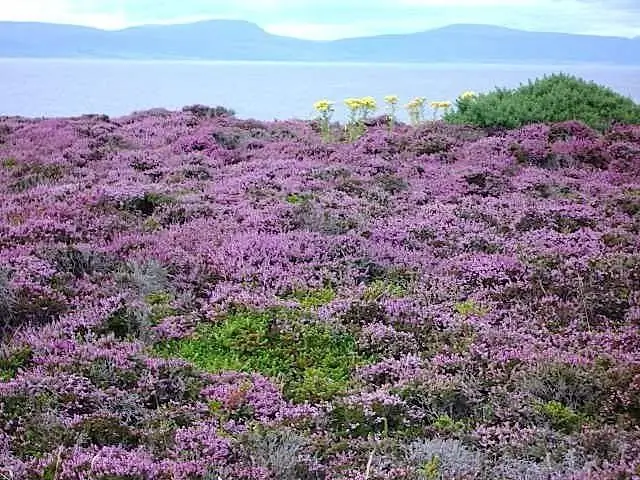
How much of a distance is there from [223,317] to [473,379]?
107 inches

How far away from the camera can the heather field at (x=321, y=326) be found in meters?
5.06

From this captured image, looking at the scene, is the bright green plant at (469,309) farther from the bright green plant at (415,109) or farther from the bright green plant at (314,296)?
the bright green plant at (415,109)

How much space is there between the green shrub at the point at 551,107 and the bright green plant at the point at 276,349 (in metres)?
12.6

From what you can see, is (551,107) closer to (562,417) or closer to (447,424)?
(562,417)

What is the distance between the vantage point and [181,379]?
620cm

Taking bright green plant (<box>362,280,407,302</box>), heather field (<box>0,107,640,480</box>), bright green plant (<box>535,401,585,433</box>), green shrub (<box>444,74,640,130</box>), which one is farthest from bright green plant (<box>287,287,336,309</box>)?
green shrub (<box>444,74,640,130</box>)

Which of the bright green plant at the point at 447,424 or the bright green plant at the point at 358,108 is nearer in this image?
the bright green plant at the point at 447,424

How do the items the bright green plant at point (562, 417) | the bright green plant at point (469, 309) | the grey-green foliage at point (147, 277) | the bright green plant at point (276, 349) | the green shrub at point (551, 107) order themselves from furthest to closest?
the green shrub at point (551, 107)
the grey-green foliage at point (147, 277)
the bright green plant at point (469, 309)
the bright green plant at point (276, 349)
the bright green plant at point (562, 417)

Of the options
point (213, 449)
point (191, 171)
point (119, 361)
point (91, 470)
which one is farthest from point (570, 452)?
point (191, 171)

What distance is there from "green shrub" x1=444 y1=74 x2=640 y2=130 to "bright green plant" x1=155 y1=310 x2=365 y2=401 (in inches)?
496

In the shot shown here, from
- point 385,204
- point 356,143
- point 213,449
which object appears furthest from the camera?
point 356,143

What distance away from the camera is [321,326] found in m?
7.24

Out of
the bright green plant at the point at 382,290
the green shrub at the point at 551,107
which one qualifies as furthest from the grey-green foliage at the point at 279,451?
the green shrub at the point at 551,107

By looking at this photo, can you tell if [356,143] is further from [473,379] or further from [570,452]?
[570,452]
